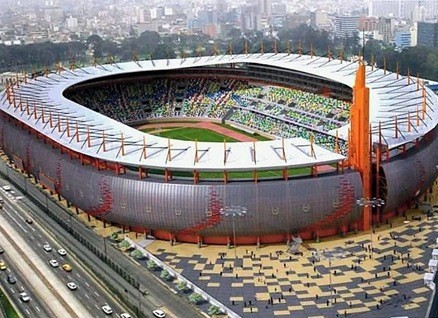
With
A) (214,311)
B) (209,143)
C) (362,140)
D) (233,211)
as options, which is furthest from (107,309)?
(362,140)

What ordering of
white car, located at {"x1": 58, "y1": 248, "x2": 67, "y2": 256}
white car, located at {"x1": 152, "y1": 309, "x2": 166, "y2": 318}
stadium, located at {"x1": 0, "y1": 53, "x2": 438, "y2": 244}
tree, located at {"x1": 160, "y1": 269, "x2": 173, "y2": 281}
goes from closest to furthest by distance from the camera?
white car, located at {"x1": 152, "y1": 309, "x2": 166, "y2": 318}
tree, located at {"x1": 160, "y1": 269, "x2": 173, "y2": 281}
stadium, located at {"x1": 0, "y1": 53, "x2": 438, "y2": 244}
white car, located at {"x1": 58, "y1": 248, "x2": 67, "y2": 256}

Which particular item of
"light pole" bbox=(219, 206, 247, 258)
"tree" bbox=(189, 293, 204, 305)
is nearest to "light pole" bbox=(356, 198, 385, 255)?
"light pole" bbox=(219, 206, 247, 258)

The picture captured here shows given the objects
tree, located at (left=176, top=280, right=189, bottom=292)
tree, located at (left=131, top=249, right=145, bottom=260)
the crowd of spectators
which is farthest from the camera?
the crowd of spectators

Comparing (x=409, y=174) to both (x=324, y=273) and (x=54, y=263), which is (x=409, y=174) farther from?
(x=54, y=263)

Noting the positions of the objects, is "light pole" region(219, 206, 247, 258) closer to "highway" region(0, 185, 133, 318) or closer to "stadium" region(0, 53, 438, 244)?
"stadium" region(0, 53, 438, 244)

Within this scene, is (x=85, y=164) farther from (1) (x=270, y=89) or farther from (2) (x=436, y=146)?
(1) (x=270, y=89)

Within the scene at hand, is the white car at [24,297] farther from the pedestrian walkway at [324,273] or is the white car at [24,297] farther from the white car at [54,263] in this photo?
the pedestrian walkway at [324,273]

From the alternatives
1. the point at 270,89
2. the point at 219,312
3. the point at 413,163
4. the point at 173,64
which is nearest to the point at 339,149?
the point at 413,163
